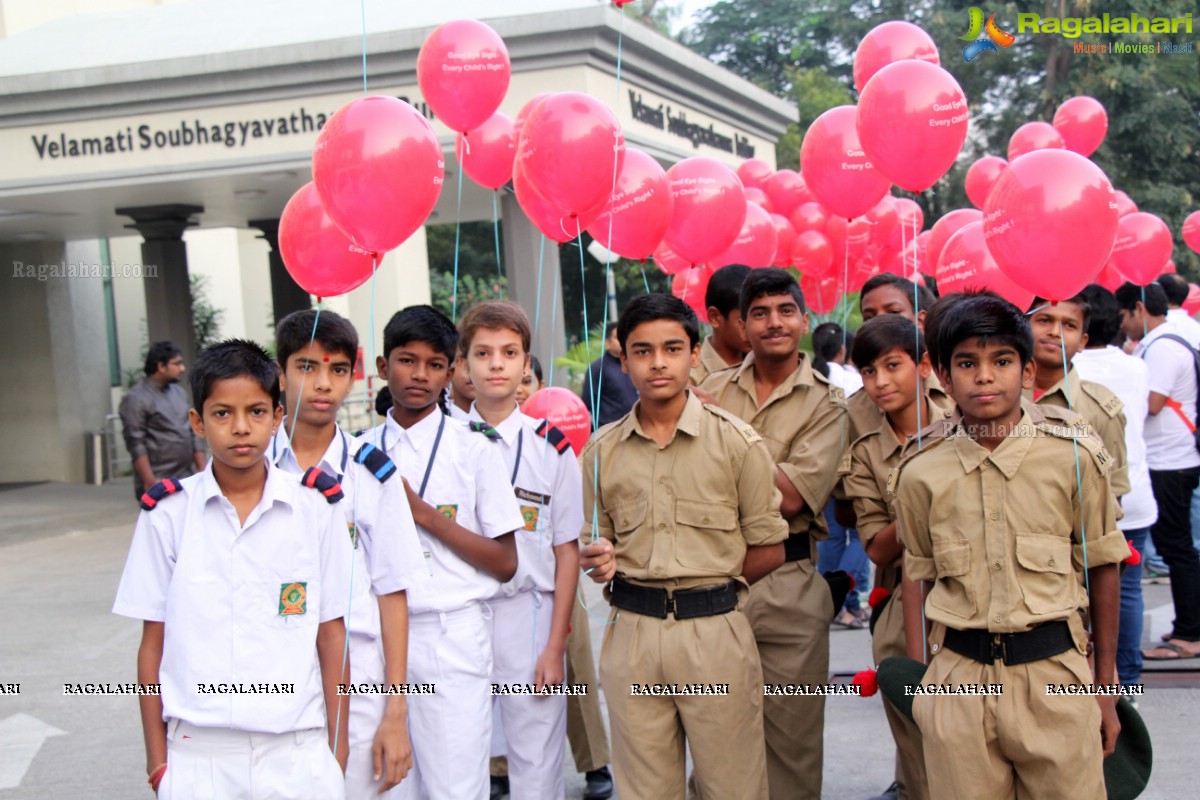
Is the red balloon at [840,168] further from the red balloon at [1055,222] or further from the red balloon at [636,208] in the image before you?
the red balloon at [1055,222]

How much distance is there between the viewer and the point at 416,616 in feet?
10.2

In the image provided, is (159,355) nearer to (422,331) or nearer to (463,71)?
(463,71)

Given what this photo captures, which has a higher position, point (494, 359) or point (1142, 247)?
point (1142, 247)

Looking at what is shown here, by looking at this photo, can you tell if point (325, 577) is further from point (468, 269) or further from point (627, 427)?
point (468, 269)

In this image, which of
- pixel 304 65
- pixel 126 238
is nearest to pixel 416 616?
pixel 304 65

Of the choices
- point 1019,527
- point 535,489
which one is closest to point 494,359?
point 535,489

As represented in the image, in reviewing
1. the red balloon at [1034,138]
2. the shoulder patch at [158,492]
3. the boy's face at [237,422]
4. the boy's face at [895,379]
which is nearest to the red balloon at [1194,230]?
the red balloon at [1034,138]

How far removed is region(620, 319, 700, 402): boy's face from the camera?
10.3 feet

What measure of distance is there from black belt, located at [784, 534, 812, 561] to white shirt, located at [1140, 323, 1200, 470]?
107 inches

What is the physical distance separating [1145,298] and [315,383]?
5.18 metres

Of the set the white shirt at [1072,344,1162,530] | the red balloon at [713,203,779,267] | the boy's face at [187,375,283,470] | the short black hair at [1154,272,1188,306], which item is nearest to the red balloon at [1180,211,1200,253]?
the short black hair at [1154,272,1188,306]

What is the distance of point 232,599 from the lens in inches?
98.1

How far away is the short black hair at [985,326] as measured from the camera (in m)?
2.75

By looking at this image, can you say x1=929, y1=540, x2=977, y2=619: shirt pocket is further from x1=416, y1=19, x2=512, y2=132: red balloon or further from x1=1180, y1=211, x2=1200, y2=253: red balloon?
x1=1180, y1=211, x2=1200, y2=253: red balloon
